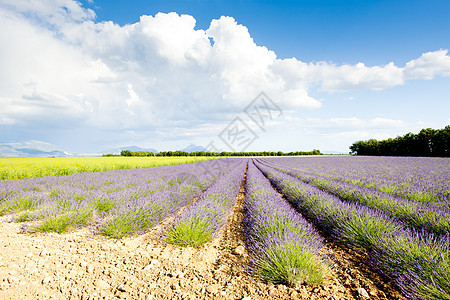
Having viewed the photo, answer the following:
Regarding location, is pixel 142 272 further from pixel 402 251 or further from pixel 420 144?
pixel 420 144

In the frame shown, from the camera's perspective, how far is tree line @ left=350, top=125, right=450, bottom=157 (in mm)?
37719

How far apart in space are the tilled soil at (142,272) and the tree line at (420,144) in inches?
2134

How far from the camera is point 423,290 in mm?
1588

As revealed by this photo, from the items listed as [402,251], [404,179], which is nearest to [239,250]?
[402,251]

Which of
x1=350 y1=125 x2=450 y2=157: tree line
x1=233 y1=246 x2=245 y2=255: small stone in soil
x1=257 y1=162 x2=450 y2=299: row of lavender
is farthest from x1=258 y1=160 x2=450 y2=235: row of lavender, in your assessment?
x1=350 y1=125 x2=450 y2=157: tree line

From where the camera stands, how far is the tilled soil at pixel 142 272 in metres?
1.80

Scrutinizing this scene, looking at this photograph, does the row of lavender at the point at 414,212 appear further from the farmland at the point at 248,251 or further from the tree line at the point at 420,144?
the tree line at the point at 420,144

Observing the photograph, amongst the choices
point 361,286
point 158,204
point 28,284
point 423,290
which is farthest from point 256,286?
point 158,204

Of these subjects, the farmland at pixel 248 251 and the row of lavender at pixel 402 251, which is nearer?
the row of lavender at pixel 402 251

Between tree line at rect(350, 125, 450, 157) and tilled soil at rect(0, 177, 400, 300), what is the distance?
54.2 metres

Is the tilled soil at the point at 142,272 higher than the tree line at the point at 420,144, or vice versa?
the tree line at the point at 420,144

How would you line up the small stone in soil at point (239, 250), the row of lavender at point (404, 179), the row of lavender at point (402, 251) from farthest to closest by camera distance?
the row of lavender at point (404, 179)
the small stone in soil at point (239, 250)
the row of lavender at point (402, 251)

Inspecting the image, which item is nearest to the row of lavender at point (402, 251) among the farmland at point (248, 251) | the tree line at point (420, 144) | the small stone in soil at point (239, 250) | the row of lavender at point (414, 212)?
the farmland at point (248, 251)

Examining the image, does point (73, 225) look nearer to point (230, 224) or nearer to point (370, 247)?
point (230, 224)
